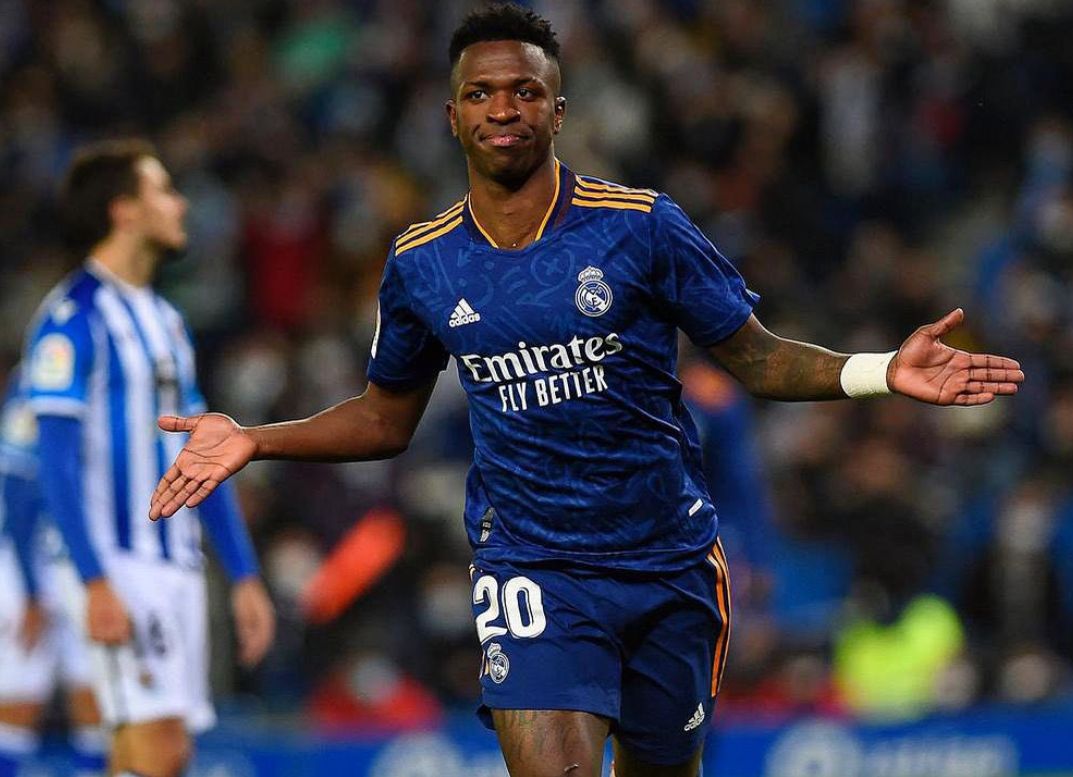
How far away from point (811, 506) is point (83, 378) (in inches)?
247

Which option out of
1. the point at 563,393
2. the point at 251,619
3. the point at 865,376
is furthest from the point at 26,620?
the point at 865,376

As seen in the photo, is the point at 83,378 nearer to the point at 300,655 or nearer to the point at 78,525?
the point at 78,525

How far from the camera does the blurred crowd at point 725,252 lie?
433 inches

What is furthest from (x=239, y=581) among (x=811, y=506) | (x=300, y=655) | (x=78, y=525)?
(x=811, y=506)

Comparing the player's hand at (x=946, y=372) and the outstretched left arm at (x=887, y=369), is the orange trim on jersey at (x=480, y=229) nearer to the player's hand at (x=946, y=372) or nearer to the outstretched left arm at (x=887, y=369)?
the outstretched left arm at (x=887, y=369)

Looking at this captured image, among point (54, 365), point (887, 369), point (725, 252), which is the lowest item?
point (887, 369)

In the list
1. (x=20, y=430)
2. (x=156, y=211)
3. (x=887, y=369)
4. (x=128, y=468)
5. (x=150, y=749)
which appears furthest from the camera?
(x=20, y=430)

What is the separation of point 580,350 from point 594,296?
0.14 meters

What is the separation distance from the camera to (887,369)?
4.73m

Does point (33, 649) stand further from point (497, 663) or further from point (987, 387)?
point (987, 387)

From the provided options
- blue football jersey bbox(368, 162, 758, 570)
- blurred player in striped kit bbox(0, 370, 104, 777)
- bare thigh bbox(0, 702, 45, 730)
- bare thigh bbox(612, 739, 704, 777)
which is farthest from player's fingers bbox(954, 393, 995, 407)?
bare thigh bbox(0, 702, 45, 730)

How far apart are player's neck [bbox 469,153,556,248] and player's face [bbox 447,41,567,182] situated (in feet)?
0.13

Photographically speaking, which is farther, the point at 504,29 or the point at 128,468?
the point at 128,468

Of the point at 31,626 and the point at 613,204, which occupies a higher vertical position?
the point at 613,204
